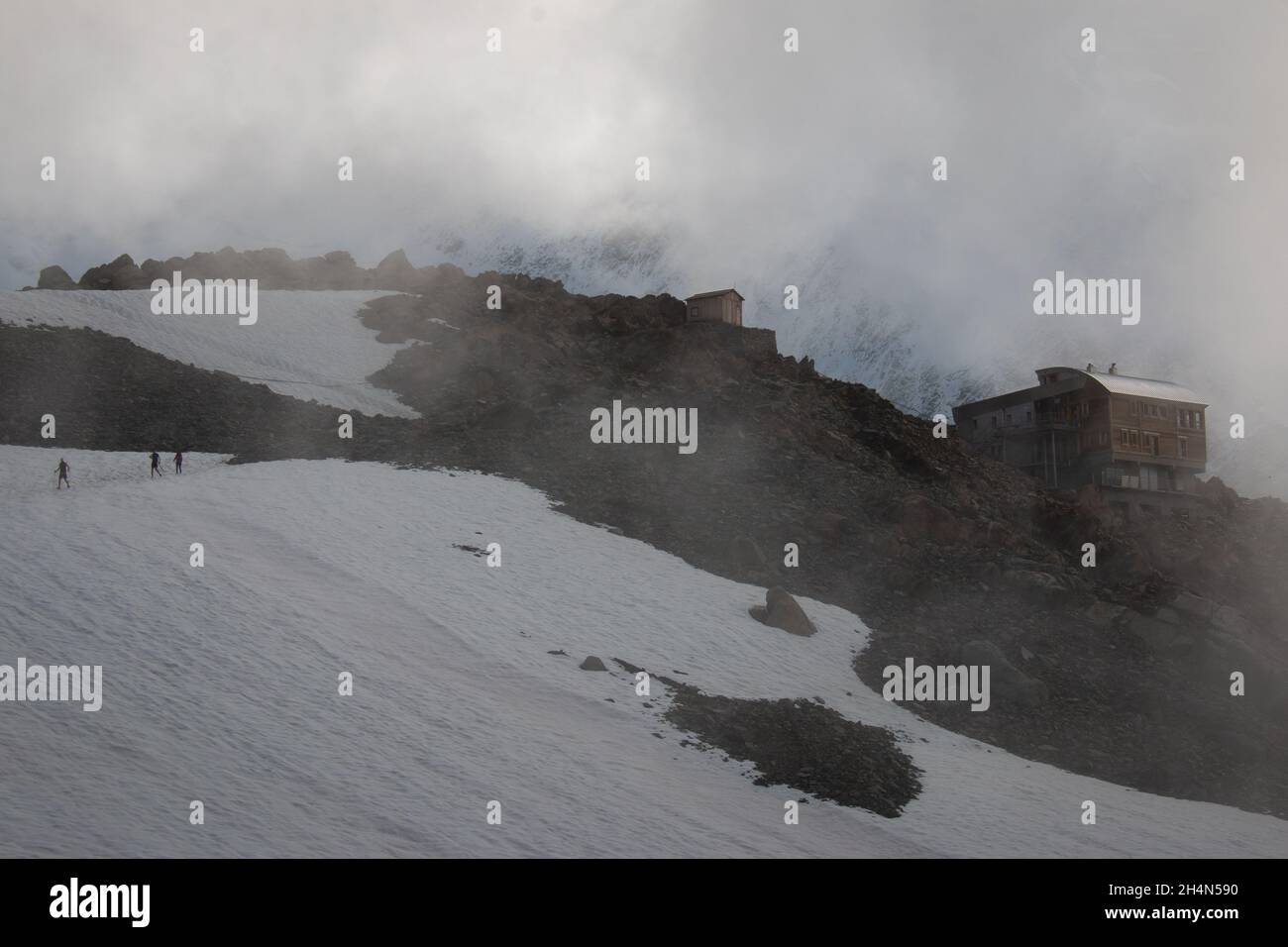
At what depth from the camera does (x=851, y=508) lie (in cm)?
4094

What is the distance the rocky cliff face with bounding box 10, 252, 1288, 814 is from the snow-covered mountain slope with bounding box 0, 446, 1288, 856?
8.80ft

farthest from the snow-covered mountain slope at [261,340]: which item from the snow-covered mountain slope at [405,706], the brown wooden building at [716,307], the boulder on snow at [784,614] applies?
the boulder on snow at [784,614]

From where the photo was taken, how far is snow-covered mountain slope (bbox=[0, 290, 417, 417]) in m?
50.6

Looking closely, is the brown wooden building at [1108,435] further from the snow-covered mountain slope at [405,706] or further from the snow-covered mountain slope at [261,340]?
the snow-covered mountain slope at [261,340]

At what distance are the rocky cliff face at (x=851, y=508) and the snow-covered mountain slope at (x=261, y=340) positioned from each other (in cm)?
195

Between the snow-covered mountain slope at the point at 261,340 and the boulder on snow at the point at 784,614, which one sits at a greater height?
the snow-covered mountain slope at the point at 261,340

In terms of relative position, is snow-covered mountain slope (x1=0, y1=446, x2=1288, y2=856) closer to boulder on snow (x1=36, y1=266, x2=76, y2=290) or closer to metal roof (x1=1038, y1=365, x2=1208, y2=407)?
metal roof (x1=1038, y1=365, x2=1208, y2=407)

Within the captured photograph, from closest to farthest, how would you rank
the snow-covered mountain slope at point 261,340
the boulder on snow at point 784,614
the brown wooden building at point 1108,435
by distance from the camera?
1. the boulder on snow at point 784,614
2. the snow-covered mountain slope at point 261,340
3. the brown wooden building at point 1108,435

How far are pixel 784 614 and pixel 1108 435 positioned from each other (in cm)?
3684

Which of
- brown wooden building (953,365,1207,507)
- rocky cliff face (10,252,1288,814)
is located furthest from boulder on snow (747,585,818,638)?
brown wooden building (953,365,1207,507)

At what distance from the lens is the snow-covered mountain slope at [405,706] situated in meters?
16.8
